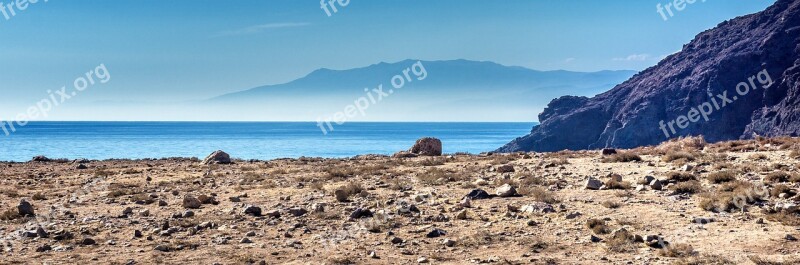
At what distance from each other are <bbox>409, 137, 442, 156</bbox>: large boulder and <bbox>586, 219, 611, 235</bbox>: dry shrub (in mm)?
23620

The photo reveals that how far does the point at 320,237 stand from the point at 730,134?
118 meters

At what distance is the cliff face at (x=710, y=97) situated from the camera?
374ft

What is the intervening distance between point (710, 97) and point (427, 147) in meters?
97.6

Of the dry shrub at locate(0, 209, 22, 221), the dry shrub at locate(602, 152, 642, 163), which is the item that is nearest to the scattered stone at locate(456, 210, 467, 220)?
the dry shrub at locate(602, 152, 642, 163)

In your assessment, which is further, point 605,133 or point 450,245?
point 605,133

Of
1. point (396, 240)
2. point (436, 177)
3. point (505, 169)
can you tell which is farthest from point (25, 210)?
point (505, 169)

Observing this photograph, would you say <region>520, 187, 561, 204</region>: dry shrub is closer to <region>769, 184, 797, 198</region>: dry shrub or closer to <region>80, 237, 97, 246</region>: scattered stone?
<region>769, 184, 797, 198</region>: dry shrub

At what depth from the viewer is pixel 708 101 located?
122062 mm

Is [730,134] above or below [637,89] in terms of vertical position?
below

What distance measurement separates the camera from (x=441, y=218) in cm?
1656

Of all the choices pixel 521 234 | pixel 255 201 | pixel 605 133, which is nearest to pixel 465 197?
pixel 521 234

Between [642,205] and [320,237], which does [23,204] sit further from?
[642,205]

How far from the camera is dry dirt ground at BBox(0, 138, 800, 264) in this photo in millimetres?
13516

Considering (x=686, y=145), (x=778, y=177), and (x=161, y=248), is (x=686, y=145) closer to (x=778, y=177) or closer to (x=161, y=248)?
(x=778, y=177)
